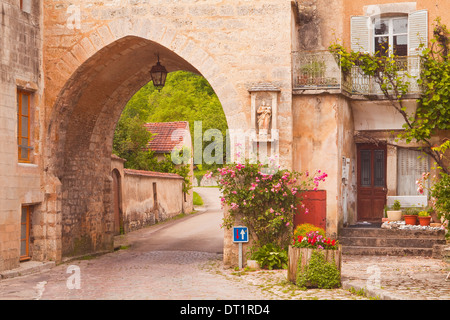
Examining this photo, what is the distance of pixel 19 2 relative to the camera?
11.6m

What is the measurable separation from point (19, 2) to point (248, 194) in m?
5.28

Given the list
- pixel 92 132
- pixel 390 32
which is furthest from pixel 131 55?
pixel 390 32

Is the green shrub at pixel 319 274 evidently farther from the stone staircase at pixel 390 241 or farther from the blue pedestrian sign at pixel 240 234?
the stone staircase at pixel 390 241

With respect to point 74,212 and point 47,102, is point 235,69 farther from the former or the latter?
point 74,212

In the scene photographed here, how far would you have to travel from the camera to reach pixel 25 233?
12.2 meters

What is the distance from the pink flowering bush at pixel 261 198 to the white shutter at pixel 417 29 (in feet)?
13.7

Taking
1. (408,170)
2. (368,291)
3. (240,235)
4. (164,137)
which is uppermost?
(164,137)

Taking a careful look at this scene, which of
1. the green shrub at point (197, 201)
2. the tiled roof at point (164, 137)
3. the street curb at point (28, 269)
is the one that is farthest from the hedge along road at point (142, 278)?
the green shrub at point (197, 201)

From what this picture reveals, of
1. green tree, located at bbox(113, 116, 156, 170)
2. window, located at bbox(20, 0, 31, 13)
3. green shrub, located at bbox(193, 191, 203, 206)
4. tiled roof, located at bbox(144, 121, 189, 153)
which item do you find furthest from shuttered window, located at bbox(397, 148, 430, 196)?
green shrub, located at bbox(193, 191, 203, 206)

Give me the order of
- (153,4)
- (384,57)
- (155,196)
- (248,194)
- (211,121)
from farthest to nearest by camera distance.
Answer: (211,121) < (155,196) < (384,57) < (153,4) < (248,194)

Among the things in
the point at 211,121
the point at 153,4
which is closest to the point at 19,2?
the point at 153,4

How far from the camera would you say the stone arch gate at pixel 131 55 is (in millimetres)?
12008

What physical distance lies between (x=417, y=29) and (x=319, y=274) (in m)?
7.03

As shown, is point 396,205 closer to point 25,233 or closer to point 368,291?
point 368,291
